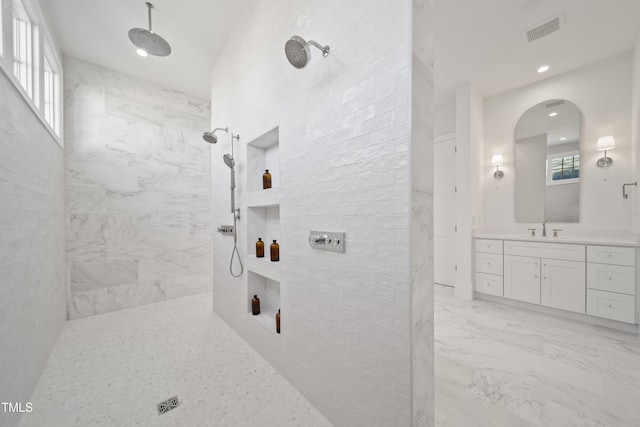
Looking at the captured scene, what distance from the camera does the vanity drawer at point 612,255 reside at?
2209 mm

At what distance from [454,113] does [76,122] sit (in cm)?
500

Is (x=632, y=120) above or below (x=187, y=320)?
above

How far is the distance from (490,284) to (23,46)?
5.06 metres

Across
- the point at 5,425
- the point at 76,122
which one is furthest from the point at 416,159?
the point at 76,122

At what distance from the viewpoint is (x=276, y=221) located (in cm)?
209

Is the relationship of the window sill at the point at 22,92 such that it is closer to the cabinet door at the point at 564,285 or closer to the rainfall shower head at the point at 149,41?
the rainfall shower head at the point at 149,41

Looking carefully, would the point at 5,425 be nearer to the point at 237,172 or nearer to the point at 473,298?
the point at 237,172

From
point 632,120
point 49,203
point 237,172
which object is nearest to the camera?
point 49,203

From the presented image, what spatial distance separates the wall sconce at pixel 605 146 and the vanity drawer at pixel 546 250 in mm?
1055

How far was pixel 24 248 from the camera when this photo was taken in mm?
1482

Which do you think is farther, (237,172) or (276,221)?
(237,172)

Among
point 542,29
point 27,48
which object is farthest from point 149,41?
point 542,29

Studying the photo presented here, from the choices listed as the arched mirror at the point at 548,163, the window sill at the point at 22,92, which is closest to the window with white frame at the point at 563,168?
the arched mirror at the point at 548,163

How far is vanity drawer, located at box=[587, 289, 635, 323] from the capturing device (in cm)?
221
